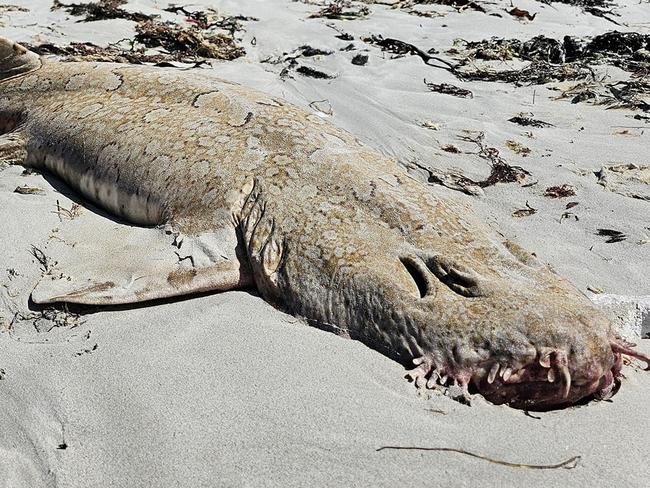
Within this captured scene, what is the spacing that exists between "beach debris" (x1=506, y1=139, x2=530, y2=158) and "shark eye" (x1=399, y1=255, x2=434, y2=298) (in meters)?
2.91

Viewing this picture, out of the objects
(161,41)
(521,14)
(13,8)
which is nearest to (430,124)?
(161,41)

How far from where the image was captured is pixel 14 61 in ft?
19.3

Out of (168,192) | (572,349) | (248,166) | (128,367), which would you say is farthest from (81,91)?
(572,349)

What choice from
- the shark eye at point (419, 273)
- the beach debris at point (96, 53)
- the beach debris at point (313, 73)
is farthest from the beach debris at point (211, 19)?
the shark eye at point (419, 273)

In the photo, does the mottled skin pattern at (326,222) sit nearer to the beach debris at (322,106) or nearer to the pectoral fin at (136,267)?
the pectoral fin at (136,267)

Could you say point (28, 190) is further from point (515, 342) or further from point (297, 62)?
point (297, 62)

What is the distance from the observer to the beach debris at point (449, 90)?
286 inches

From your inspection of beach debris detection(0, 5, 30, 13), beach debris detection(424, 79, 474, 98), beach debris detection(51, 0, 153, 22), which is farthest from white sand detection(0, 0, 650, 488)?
beach debris detection(0, 5, 30, 13)

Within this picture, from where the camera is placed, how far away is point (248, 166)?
416 cm

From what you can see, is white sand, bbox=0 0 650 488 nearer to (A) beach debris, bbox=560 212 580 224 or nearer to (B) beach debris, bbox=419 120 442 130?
(A) beach debris, bbox=560 212 580 224

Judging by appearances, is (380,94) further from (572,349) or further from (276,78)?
(572,349)

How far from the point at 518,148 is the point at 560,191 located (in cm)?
92

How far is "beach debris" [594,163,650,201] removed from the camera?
5117 millimetres

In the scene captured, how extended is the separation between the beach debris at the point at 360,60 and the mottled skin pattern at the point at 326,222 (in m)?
3.30
